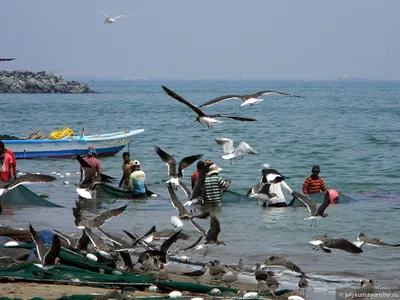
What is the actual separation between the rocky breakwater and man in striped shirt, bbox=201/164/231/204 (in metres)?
98.7

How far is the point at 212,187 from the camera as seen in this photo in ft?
56.3

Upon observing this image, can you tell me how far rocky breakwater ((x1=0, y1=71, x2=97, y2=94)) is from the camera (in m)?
114

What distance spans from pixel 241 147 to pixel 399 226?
3748 mm

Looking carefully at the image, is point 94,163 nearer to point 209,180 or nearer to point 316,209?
point 209,180

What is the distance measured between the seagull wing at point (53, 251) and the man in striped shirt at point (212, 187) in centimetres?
827

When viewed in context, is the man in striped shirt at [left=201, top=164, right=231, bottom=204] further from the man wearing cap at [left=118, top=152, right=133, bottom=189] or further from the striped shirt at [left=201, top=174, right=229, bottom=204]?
the man wearing cap at [left=118, top=152, right=133, bottom=189]

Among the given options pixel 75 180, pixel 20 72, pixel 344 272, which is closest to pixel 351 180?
pixel 75 180

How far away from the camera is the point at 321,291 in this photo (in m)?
10.7

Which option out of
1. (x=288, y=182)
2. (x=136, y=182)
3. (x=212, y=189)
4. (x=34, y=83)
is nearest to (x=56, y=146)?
(x=288, y=182)

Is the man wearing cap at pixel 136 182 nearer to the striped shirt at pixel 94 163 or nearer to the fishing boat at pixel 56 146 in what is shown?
the striped shirt at pixel 94 163

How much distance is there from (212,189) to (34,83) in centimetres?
9964

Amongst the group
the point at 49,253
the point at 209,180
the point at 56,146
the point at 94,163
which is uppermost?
the point at 49,253

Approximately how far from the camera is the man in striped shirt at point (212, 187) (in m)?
17.1

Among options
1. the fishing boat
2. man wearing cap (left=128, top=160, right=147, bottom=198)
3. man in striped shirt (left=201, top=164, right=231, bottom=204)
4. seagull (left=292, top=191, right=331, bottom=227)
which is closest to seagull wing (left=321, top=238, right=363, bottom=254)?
seagull (left=292, top=191, right=331, bottom=227)
